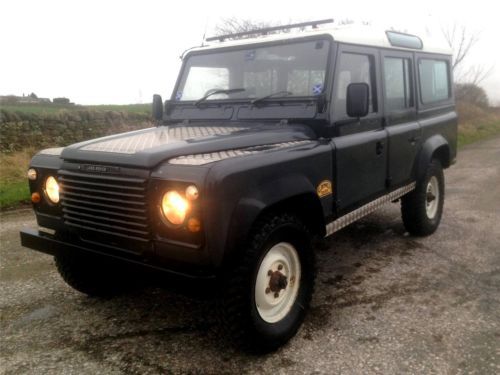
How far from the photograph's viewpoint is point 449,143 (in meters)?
5.51

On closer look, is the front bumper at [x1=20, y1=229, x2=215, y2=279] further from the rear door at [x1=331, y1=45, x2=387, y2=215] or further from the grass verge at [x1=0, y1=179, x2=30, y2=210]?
the grass verge at [x1=0, y1=179, x2=30, y2=210]

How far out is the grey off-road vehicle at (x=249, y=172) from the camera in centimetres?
251

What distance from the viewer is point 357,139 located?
3721 mm

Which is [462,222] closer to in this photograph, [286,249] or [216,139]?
[286,249]

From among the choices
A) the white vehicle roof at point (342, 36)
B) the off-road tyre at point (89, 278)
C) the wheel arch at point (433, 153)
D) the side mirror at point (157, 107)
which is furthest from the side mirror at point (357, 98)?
the off-road tyre at point (89, 278)

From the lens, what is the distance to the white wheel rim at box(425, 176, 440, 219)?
5.28 m

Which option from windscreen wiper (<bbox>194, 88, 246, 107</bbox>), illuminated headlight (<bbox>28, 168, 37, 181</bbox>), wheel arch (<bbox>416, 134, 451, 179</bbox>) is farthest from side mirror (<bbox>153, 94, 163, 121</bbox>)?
wheel arch (<bbox>416, 134, 451, 179</bbox>)

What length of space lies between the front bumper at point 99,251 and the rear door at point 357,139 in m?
1.44

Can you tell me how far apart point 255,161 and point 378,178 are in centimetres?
175

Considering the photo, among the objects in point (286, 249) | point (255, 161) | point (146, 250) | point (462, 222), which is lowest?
point (462, 222)

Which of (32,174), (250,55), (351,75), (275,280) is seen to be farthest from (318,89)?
(32,174)

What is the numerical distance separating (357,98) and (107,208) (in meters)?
1.87

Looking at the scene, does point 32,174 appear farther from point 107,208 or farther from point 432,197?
point 432,197

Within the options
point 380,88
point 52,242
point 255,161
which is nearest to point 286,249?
point 255,161
